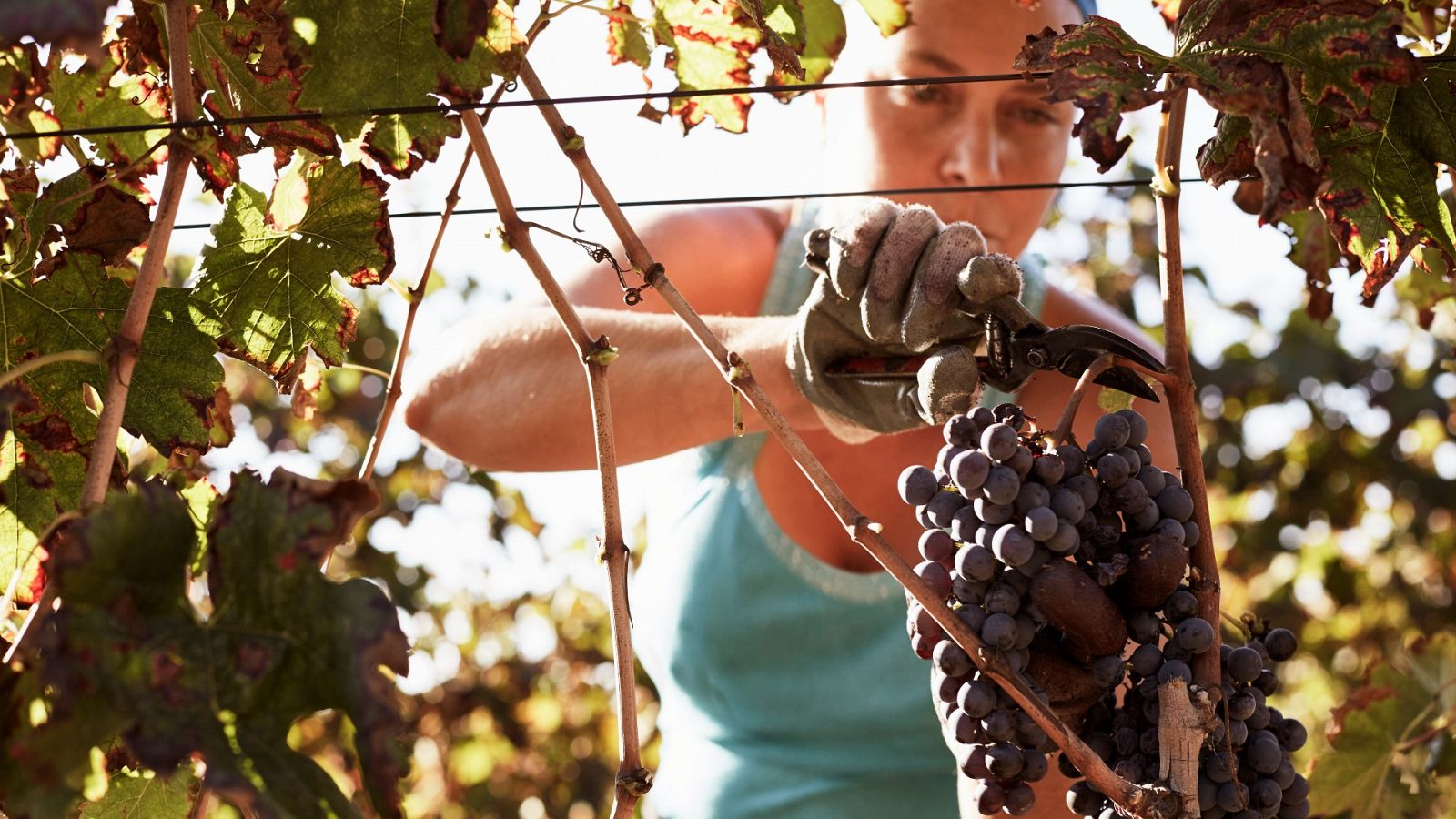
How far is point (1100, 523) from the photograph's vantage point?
2.86 feet

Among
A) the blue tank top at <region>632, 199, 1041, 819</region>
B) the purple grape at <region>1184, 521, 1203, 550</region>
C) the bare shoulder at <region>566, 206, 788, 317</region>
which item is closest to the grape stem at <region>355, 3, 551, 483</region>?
the purple grape at <region>1184, 521, 1203, 550</region>

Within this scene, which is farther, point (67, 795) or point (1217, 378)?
point (1217, 378)

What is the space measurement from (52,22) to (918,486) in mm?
550

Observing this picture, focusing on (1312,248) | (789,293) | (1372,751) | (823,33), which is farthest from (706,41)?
(1372,751)

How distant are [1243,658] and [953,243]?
37 cm

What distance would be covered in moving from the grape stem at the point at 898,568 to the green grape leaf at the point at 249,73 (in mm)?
190

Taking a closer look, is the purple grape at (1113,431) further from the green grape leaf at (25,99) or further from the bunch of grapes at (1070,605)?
the green grape leaf at (25,99)

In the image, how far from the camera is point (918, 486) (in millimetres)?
905

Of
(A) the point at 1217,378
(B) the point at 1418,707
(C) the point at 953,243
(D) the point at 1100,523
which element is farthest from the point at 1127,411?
(A) the point at 1217,378

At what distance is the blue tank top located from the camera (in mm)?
1892

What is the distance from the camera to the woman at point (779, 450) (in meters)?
1.73

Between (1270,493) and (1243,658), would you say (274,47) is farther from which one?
(1270,493)

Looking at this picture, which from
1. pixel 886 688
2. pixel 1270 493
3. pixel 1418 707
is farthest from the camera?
pixel 1270 493

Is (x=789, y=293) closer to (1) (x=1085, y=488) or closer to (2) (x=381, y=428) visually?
(2) (x=381, y=428)
